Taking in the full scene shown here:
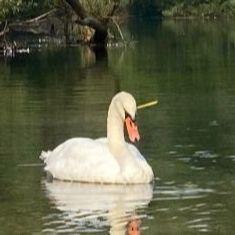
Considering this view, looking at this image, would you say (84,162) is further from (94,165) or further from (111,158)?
(111,158)

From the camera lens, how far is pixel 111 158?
14133 millimetres

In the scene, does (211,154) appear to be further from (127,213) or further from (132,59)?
(132,59)

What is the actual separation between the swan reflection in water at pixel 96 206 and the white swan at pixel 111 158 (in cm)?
12

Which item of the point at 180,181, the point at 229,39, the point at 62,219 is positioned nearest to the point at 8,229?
the point at 62,219

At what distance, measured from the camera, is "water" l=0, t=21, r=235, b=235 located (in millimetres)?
11945

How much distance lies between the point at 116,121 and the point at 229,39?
47952 millimetres

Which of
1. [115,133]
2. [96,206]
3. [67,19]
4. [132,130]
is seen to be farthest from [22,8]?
[96,206]

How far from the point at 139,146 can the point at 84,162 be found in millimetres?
3209

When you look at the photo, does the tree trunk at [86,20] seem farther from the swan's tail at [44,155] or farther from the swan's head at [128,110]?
the swan's head at [128,110]

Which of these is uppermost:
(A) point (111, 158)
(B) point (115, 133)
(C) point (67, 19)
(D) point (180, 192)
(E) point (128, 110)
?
(E) point (128, 110)

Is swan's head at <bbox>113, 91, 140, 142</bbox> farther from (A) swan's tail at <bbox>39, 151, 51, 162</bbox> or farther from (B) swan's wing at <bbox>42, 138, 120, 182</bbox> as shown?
(A) swan's tail at <bbox>39, 151, 51, 162</bbox>

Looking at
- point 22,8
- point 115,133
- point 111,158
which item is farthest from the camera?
point 22,8

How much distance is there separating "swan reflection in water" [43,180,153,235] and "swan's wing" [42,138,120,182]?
0.39 feet

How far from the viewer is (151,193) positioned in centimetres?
1352
